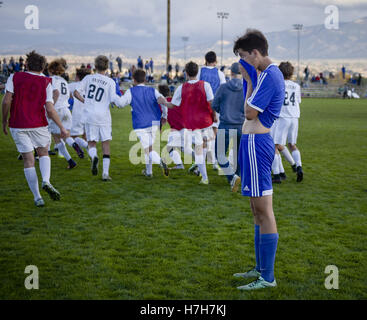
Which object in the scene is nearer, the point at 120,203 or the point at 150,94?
the point at 120,203

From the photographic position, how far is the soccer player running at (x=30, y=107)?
6.13 metres

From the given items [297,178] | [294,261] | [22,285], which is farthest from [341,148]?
[22,285]

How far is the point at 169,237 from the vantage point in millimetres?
5277

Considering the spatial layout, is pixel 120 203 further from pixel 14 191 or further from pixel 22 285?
pixel 22 285

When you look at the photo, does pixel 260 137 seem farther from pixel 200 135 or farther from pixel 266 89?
pixel 200 135

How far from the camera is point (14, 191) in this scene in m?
7.39

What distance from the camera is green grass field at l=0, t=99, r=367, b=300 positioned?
12.9 ft

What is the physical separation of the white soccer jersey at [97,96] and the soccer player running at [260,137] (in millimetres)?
4625

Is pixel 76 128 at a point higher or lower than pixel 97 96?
lower

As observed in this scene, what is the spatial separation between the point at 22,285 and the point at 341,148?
10910 millimetres

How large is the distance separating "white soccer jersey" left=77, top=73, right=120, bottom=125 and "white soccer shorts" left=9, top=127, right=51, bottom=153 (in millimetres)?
1669

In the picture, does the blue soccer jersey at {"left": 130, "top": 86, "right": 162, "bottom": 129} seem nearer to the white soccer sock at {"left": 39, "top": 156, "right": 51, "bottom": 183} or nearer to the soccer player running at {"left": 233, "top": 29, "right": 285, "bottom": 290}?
the white soccer sock at {"left": 39, "top": 156, "right": 51, "bottom": 183}

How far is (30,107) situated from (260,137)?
3825 mm

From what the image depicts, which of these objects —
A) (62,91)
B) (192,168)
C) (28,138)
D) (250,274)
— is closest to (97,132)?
(28,138)
